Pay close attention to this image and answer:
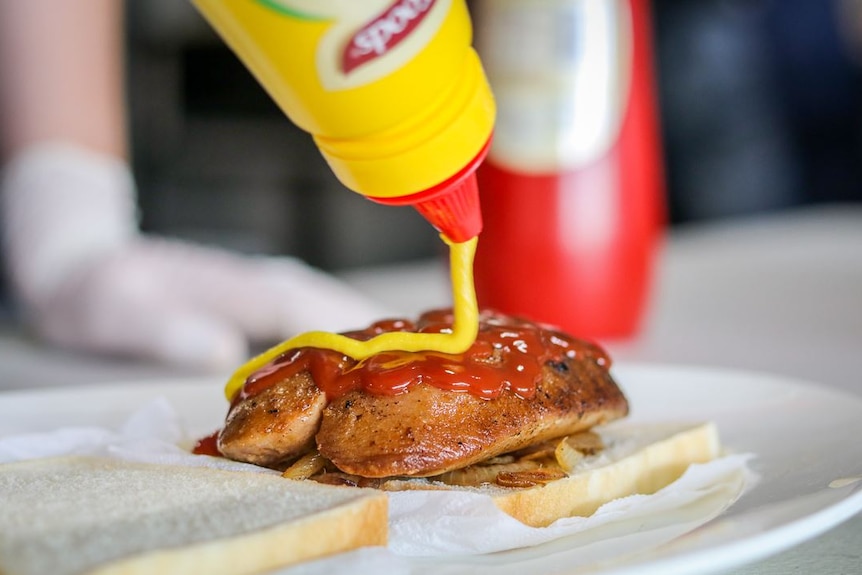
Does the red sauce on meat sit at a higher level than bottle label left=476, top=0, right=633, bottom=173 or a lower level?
lower

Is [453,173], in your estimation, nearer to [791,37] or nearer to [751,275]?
[751,275]

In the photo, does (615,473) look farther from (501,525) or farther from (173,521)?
(173,521)

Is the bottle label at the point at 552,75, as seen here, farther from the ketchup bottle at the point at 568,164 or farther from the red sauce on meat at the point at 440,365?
the red sauce on meat at the point at 440,365

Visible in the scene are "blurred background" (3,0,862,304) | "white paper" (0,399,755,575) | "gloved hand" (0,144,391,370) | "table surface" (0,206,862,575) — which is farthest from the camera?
"blurred background" (3,0,862,304)

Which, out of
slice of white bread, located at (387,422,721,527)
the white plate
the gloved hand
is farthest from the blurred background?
slice of white bread, located at (387,422,721,527)


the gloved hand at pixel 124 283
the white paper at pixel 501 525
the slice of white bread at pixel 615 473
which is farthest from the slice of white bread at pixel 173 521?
the gloved hand at pixel 124 283

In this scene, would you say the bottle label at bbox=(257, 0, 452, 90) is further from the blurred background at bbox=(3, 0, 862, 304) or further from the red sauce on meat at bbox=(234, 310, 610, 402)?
the blurred background at bbox=(3, 0, 862, 304)

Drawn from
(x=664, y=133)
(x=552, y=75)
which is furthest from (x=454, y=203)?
(x=664, y=133)
